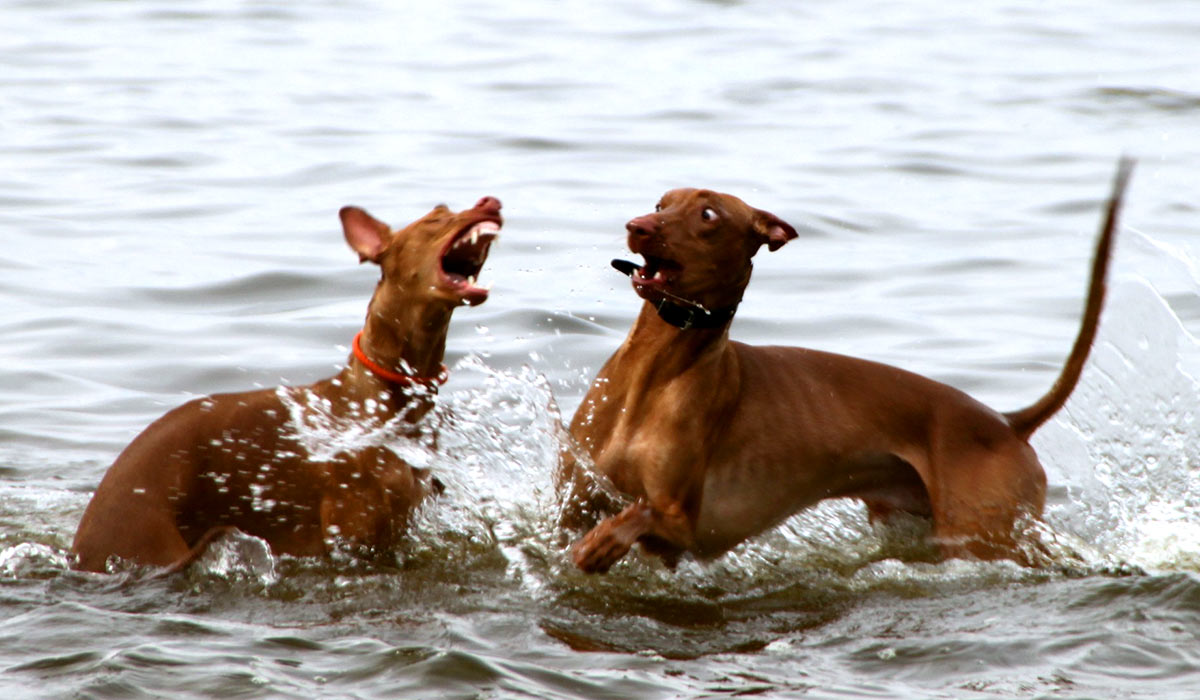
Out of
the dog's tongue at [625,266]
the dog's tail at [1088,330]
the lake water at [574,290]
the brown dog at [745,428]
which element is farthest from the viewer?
the dog's tail at [1088,330]

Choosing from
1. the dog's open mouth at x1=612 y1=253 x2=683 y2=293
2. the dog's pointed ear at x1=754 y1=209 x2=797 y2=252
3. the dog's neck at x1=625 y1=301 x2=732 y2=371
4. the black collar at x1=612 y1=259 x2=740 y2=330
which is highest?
the dog's pointed ear at x1=754 y1=209 x2=797 y2=252

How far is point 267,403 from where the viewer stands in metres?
5.99

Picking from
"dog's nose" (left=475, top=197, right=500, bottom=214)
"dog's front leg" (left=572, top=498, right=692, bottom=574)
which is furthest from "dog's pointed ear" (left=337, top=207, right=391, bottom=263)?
"dog's front leg" (left=572, top=498, right=692, bottom=574)

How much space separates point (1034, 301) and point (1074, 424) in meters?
3.01

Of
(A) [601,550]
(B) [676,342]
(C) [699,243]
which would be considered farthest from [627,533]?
→ (C) [699,243]

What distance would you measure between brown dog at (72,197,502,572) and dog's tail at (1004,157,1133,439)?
1.89 metres

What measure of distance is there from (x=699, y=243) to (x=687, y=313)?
9.3 inches

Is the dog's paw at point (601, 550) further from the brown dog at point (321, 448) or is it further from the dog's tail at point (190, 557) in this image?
the dog's tail at point (190, 557)

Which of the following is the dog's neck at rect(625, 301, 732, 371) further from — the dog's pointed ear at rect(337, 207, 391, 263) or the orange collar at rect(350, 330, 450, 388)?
the dog's pointed ear at rect(337, 207, 391, 263)

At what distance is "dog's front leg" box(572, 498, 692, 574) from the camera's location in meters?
5.73

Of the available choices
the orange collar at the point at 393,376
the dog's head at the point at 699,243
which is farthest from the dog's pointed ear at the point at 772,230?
the orange collar at the point at 393,376

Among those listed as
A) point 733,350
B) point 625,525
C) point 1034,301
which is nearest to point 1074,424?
point 733,350

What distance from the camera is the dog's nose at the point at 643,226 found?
18.7ft

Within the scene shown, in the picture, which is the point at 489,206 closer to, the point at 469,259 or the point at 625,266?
the point at 469,259
